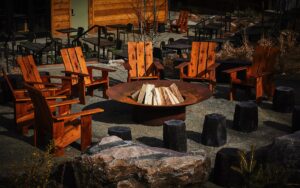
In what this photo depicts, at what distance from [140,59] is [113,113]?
1840 mm

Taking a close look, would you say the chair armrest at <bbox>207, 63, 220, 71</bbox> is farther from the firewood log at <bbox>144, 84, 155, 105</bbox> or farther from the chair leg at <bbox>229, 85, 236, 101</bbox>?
the firewood log at <bbox>144, 84, 155, 105</bbox>

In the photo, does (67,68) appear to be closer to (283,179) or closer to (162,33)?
(283,179)

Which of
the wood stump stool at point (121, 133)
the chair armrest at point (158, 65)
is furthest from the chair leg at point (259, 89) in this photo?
the wood stump stool at point (121, 133)

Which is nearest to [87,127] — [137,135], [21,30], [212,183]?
[137,135]

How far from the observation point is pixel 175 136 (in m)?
8.22

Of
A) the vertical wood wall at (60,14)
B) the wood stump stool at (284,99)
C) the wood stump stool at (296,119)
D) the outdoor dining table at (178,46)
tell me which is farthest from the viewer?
the vertical wood wall at (60,14)

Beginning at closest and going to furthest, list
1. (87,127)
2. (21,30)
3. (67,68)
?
(87,127), (67,68), (21,30)

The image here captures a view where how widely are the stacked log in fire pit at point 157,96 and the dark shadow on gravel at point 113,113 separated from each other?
1.57 ft

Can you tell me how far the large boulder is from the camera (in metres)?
6.57

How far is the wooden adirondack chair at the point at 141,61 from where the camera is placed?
11.6 m

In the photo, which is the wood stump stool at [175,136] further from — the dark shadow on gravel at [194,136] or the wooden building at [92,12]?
the wooden building at [92,12]

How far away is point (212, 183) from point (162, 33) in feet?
44.1

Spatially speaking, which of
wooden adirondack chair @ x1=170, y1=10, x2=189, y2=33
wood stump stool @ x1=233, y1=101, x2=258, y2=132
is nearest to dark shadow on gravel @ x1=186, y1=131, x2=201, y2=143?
wood stump stool @ x1=233, y1=101, x2=258, y2=132

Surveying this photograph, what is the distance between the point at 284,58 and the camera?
1422cm
